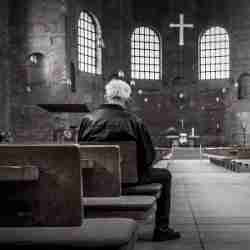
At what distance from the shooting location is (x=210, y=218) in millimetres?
5473

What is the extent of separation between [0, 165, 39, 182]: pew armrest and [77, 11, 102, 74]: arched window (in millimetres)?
29399

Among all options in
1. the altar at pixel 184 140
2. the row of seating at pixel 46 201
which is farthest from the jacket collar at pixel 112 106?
the altar at pixel 184 140

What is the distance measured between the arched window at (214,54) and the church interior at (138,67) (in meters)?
0.07

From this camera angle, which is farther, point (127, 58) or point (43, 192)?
point (127, 58)

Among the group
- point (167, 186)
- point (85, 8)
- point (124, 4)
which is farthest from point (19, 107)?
point (167, 186)

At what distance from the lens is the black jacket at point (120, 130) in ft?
13.4

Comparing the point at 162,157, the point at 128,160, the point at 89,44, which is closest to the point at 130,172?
the point at 128,160

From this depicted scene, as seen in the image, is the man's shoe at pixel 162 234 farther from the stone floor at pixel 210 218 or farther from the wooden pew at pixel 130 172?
the wooden pew at pixel 130 172

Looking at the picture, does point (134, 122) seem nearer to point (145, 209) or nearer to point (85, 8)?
point (145, 209)

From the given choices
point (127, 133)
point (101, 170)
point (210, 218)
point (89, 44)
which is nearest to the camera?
point (101, 170)

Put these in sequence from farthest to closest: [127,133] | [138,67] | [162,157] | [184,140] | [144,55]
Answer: [144,55], [138,67], [184,140], [162,157], [127,133]

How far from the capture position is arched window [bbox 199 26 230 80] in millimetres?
35844

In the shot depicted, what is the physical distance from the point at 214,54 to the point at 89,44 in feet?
28.3

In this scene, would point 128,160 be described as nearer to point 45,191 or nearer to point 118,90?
point 118,90
